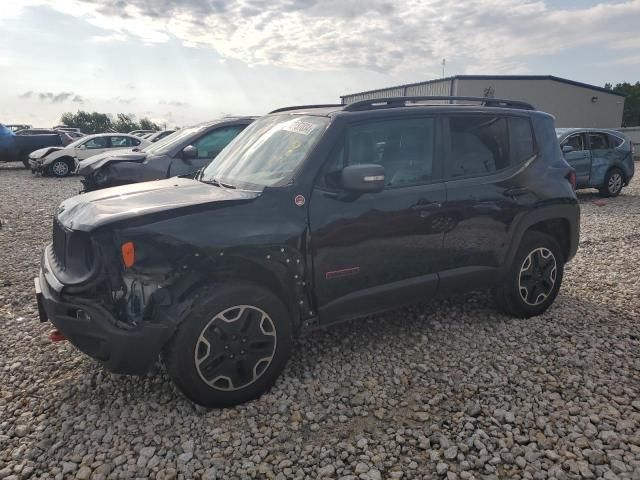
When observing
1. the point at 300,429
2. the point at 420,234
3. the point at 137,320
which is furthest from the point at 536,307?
the point at 137,320

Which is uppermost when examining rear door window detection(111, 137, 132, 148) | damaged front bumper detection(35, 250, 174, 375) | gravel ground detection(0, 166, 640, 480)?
rear door window detection(111, 137, 132, 148)

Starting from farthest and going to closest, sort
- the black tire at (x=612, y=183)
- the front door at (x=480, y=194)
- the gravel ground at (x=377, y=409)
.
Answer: the black tire at (x=612, y=183), the front door at (x=480, y=194), the gravel ground at (x=377, y=409)

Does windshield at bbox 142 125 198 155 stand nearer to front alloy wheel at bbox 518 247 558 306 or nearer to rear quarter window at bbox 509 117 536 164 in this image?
rear quarter window at bbox 509 117 536 164

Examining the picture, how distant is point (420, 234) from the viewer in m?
3.56

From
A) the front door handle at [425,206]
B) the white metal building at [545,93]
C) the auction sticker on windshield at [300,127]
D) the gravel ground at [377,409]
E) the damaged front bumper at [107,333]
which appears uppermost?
the white metal building at [545,93]

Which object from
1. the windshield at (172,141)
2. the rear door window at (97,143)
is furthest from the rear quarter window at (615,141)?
the rear door window at (97,143)

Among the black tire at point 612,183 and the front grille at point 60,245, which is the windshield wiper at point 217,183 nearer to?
the front grille at point 60,245

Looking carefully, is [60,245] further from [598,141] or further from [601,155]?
[598,141]

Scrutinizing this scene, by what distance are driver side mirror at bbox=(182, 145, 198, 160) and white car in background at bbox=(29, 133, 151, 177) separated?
9326 millimetres

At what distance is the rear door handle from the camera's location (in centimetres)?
397

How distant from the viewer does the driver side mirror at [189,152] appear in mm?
7340

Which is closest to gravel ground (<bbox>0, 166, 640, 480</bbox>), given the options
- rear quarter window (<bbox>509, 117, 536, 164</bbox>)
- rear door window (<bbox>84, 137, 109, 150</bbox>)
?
rear quarter window (<bbox>509, 117, 536, 164</bbox>)

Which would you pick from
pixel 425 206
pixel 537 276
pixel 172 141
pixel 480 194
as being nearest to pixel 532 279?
pixel 537 276

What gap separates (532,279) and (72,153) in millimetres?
16394
